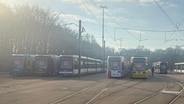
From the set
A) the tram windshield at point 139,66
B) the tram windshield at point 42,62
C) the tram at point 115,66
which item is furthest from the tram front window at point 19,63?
the tram windshield at point 139,66

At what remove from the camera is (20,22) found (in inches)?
2852

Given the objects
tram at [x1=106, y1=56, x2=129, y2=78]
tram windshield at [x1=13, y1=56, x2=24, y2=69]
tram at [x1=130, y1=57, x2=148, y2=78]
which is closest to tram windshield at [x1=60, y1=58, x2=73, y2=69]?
tram at [x1=106, y1=56, x2=129, y2=78]

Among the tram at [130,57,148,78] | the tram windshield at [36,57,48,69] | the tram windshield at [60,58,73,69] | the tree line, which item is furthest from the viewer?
the tree line

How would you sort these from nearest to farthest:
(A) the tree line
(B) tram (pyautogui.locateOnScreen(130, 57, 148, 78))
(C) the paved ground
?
(C) the paved ground < (B) tram (pyautogui.locateOnScreen(130, 57, 148, 78)) < (A) the tree line

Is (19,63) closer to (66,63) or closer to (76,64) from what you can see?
(66,63)

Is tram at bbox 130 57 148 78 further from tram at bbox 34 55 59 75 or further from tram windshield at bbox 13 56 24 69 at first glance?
tram windshield at bbox 13 56 24 69

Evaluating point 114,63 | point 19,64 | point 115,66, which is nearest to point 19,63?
point 19,64

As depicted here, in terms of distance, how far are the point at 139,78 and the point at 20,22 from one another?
1262 inches

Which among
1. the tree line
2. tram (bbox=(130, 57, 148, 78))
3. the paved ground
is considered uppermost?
the tree line

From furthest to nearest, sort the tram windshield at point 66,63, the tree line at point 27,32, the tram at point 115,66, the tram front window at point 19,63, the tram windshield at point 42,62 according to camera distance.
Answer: the tree line at point 27,32 → the tram front window at point 19,63 → the tram windshield at point 42,62 → the tram windshield at point 66,63 → the tram at point 115,66

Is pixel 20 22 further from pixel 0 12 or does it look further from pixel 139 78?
pixel 139 78

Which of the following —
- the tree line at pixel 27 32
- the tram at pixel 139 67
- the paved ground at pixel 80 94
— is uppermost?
the tree line at pixel 27 32

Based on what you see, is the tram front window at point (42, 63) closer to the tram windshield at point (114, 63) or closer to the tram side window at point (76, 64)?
the tram side window at point (76, 64)

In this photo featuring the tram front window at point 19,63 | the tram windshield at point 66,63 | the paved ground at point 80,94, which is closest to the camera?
the paved ground at point 80,94
